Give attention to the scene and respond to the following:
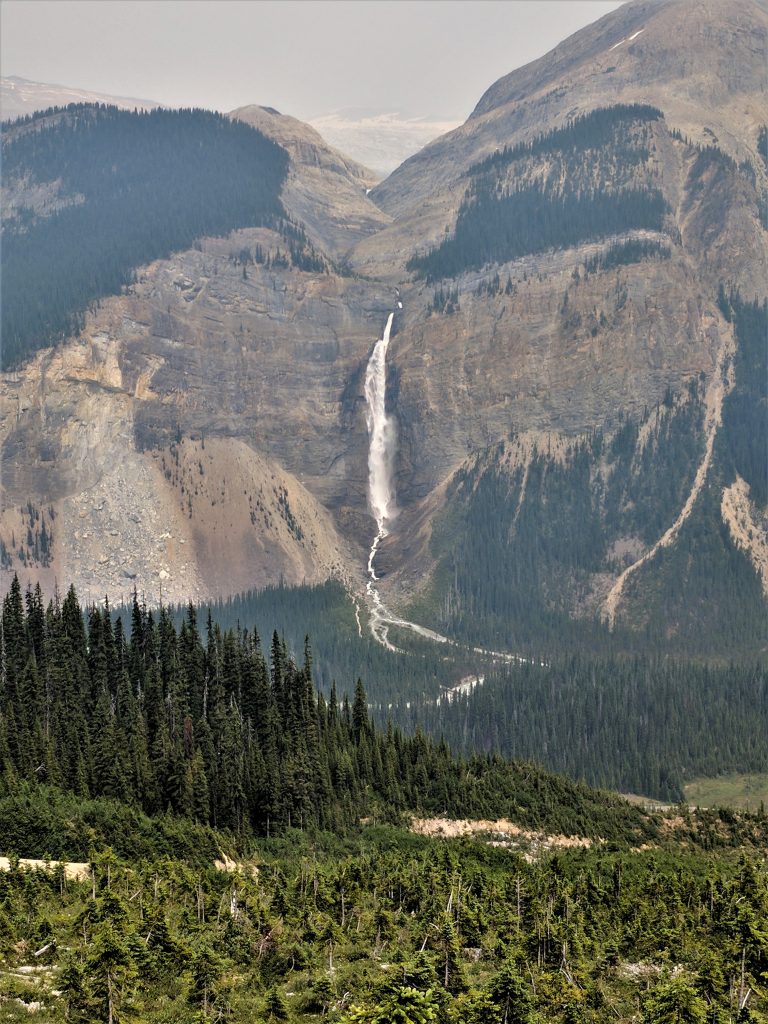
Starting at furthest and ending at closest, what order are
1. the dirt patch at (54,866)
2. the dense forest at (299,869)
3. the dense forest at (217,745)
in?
the dense forest at (217,745) → the dirt patch at (54,866) → the dense forest at (299,869)

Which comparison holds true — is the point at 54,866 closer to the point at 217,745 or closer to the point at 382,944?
the point at 382,944

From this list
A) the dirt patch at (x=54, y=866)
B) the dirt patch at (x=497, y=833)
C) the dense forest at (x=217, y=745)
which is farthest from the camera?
the dirt patch at (x=497, y=833)

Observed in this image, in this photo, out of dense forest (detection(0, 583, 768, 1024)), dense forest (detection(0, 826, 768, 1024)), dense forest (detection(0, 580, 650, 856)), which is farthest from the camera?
dense forest (detection(0, 580, 650, 856))

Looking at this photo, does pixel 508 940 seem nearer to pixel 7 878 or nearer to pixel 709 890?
pixel 709 890

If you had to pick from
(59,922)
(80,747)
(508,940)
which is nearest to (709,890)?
(508,940)

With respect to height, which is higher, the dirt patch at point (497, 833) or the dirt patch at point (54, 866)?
the dirt patch at point (54, 866)

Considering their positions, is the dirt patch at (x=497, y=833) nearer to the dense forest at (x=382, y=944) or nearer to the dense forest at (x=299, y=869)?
the dense forest at (x=299, y=869)

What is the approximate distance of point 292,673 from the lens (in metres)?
152

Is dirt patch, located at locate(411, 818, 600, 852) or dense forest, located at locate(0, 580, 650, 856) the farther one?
dirt patch, located at locate(411, 818, 600, 852)

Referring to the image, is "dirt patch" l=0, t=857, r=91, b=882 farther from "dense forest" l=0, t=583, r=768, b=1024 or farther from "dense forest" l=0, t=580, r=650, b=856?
"dense forest" l=0, t=580, r=650, b=856

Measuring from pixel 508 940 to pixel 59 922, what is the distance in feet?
85.4

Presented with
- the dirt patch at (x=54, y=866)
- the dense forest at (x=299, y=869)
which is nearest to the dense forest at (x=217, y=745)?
the dense forest at (x=299, y=869)

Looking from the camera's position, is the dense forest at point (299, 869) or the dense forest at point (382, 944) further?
the dense forest at point (299, 869)

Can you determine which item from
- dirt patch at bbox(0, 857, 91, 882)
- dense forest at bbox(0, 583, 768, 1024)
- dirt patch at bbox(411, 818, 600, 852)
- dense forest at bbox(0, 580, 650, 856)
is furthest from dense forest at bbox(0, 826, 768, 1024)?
dirt patch at bbox(411, 818, 600, 852)
